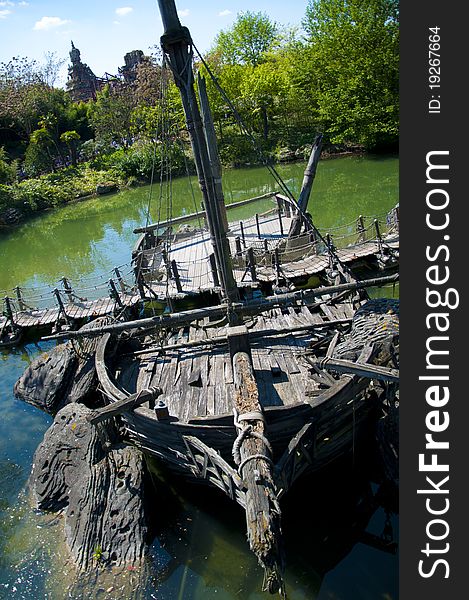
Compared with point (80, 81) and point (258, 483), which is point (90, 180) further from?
point (258, 483)

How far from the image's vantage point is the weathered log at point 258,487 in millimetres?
4824

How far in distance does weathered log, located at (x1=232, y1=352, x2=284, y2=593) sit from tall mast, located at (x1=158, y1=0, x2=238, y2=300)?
274 centimetres

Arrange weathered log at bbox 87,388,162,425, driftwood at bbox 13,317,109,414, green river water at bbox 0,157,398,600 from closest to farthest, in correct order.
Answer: green river water at bbox 0,157,398,600
weathered log at bbox 87,388,162,425
driftwood at bbox 13,317,109,414

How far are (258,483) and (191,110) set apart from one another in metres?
6.02

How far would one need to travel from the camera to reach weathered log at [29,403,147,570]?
7.42 m

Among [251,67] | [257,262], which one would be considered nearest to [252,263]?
[257,262]

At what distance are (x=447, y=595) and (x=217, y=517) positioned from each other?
490 cm

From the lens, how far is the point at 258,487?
5.31m

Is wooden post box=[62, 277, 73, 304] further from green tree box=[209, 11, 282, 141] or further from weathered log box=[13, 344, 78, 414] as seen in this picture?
green tree box=[209, 11, 282, 141]

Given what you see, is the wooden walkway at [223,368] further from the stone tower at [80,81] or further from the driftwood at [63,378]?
the stone tower at [80,81]

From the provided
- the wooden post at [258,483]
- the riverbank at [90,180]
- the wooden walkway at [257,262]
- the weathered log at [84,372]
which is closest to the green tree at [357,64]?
the riverbank at [90,180]

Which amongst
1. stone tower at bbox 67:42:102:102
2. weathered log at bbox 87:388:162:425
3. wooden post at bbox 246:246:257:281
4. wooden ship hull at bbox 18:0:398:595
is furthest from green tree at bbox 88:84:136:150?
weathered log at bbox 87:388:162:425

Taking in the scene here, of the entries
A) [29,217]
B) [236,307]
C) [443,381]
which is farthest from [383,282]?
[29,217]

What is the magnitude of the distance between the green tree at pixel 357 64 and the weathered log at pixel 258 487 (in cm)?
3371
